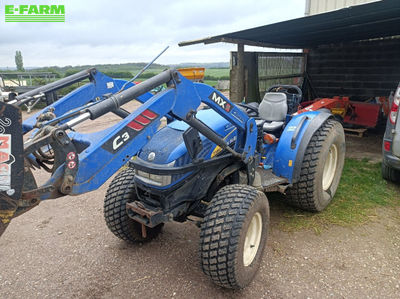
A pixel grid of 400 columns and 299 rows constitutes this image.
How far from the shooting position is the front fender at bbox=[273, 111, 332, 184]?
332 centimetres

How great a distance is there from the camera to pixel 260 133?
350cm

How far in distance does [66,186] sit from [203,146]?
1313 millimetres

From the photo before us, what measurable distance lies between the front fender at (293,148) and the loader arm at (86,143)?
4.23ft

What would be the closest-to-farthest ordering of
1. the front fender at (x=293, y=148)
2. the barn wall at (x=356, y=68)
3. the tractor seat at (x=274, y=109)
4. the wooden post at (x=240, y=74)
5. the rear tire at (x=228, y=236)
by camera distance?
the rear tire at (x=228, y=236)
the front fender at (x=293, y=148)
the tractor seat at (x=274, y=109)
the wooden post at (x=240, y=74)
the barn wall at (x=356, y=68)

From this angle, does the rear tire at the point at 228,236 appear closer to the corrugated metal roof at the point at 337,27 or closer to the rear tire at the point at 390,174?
the rear tire at the point at 390,174

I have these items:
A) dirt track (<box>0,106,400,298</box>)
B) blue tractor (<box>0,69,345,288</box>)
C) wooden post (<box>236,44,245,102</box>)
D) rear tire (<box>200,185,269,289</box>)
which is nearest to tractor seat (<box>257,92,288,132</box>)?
blue tractor (<box>0,69,345,288</box>)

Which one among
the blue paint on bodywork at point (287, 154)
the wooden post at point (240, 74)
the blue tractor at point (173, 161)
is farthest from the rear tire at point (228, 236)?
the wooden post at point (240, 74)

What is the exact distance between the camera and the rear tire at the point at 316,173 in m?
3.41

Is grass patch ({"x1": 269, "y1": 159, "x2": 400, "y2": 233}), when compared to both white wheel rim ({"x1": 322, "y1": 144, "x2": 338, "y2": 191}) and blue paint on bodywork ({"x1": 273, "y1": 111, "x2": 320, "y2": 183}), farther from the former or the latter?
blue paint on bodywork ({"x1": 273, "y1": 111, "x2": 320, "y2": 183})

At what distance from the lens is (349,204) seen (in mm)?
3914

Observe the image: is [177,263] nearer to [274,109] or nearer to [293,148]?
[293,148]

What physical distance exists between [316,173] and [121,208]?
2.13 meters

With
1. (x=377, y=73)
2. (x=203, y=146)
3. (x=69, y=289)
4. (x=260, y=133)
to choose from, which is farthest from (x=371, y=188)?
(x=377, y=73)

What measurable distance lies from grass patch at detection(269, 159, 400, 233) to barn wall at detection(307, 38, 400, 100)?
14.6 feet
